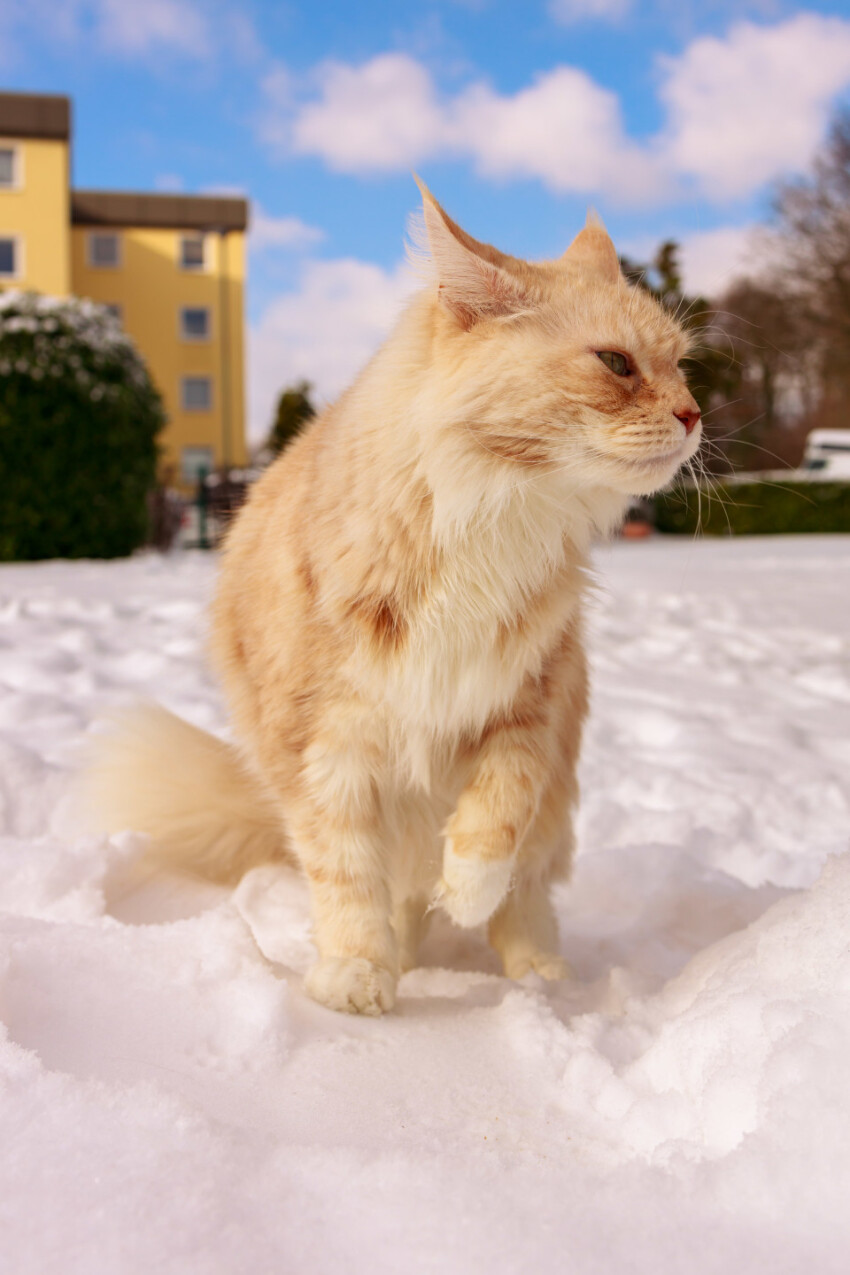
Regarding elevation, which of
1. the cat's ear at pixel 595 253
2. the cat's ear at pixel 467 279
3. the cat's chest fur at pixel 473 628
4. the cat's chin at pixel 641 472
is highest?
the cat's ear at pixel 595 253

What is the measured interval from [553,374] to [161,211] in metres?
26.0

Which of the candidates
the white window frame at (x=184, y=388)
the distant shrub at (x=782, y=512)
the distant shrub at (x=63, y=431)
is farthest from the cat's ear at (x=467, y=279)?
the white window frame at (x=184, y=388)

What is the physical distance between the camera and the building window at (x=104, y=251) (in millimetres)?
25031

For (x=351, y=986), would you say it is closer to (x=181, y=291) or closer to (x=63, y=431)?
(x=63, y=431)

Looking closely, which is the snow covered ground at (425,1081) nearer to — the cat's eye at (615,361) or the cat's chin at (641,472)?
the cat's chin at (641,472)

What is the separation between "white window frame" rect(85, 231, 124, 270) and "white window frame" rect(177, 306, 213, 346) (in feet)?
6.01

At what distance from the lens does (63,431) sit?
28.3ft

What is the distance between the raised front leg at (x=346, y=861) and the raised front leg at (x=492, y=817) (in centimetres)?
13

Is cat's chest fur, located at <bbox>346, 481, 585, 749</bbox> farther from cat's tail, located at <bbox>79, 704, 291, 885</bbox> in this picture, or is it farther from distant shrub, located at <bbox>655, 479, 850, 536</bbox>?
distant shrub, located at <bbox>655, 479, 850, 536</bbox>

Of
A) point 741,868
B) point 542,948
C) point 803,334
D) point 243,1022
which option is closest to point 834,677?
point 741,868

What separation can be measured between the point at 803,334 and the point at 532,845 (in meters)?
21.1

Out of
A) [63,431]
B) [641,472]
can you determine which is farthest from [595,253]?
[63,431]

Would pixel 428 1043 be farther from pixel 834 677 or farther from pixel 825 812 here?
pixel 834 677

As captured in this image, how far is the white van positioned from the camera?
22.3 metres
